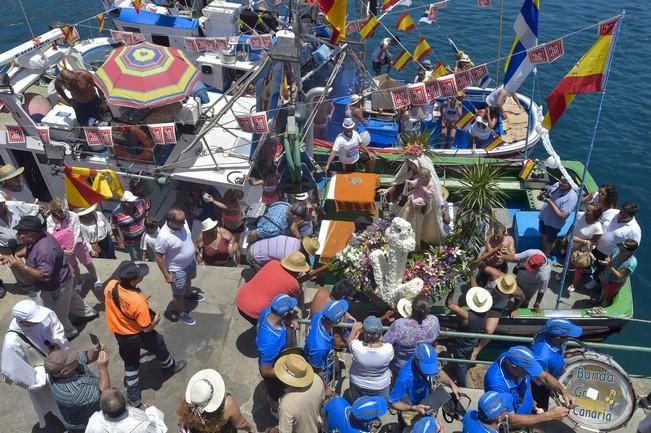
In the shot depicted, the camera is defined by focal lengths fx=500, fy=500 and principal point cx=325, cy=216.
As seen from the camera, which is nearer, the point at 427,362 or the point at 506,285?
the point at 427,362

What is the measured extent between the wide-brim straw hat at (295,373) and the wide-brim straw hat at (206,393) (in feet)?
2.16

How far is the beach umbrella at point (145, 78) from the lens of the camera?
805cm

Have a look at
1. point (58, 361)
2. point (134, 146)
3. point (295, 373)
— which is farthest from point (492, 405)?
point (134, 146)

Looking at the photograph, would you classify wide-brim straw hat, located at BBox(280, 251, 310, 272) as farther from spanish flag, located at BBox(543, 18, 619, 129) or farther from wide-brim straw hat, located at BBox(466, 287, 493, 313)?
spanish flag, located at BBox(543, 18, 619, 129)

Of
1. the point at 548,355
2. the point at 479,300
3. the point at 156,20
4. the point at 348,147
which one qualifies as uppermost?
the point at 156,20

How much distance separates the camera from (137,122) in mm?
8812

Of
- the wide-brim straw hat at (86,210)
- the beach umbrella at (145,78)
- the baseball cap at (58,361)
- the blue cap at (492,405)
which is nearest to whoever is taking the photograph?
the blue cap at (492,405)

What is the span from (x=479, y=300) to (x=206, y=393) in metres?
4.20

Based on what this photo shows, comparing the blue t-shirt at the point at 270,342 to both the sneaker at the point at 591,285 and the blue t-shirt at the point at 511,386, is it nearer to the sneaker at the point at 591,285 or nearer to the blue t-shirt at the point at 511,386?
the blue t-shirt at the point at 511,386

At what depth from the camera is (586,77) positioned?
6988 mm

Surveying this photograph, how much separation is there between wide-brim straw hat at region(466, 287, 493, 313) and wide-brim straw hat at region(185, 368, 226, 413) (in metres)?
3.92

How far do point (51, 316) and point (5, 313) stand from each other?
105 inches

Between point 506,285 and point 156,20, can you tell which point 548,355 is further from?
point 156,20

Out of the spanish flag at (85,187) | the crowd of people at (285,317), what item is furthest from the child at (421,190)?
the spanish flag at (85,187)
